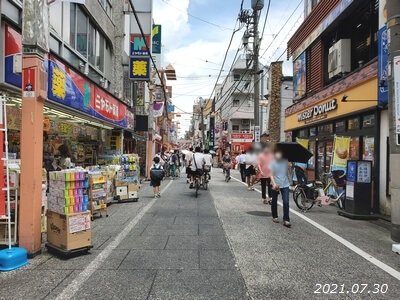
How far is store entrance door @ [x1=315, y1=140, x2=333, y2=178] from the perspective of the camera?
13.8 meters

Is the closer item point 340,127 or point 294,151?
point 294,151

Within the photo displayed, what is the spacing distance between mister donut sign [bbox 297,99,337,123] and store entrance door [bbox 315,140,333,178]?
1.13 m

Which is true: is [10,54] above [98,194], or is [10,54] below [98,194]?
above

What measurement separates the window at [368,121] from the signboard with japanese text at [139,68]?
10212 millimetres

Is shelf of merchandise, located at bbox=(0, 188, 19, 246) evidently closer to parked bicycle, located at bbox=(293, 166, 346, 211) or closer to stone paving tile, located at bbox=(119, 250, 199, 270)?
stone paving tile, located at bbox=(119, 250, 199, 270)

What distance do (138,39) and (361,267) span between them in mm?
14886

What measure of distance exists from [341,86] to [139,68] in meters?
9.44

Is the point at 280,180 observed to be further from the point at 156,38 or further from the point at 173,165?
the point at 156,38

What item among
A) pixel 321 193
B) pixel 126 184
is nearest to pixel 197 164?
pixel 126 184

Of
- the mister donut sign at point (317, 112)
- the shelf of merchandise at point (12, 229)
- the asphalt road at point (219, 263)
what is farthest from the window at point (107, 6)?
the shelf of merchandise at point (12, 229)

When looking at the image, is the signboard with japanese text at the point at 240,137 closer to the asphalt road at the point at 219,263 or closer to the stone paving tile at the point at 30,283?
the asphalt road at the point at 219,263

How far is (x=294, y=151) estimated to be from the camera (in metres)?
8.83

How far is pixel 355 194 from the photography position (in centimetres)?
893

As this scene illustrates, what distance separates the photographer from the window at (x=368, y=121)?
10062mm
